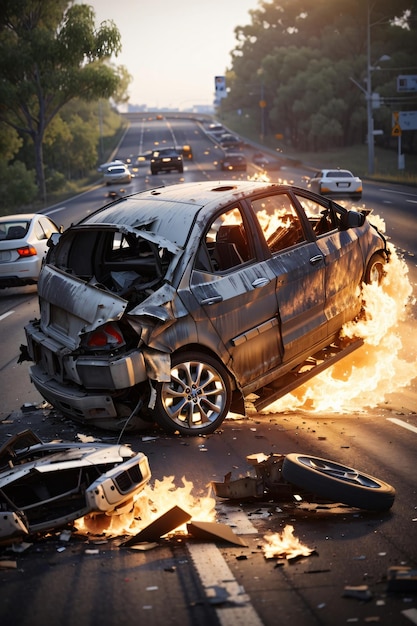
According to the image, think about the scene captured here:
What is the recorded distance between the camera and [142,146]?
117438 millimetres

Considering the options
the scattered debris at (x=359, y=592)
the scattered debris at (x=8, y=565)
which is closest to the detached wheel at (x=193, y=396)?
the scattered debris at (x=8, y=565)

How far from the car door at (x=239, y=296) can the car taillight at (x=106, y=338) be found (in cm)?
73

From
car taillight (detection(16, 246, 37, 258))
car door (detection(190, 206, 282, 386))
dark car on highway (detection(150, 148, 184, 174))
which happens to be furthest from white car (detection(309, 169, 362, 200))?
car door (detection(190, 206, 282, 386))

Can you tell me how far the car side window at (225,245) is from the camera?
27.1 ft

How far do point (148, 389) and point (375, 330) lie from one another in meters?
3.67

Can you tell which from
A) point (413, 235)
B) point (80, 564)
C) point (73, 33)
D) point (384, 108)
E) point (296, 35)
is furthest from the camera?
point (296, 35)

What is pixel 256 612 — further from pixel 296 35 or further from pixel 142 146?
pixel 296 35

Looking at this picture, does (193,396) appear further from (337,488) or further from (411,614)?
(411,614)

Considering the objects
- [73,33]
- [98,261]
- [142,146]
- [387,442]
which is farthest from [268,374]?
[142,146]

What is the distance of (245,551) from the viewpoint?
554 cm

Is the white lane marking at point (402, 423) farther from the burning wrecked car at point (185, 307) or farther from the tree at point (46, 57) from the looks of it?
the tree at point (46, 57)

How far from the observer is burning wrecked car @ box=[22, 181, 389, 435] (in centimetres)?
778

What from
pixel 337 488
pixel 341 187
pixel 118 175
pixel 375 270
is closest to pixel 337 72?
pixel 118 175

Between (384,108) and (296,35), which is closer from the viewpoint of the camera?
(384,108)
